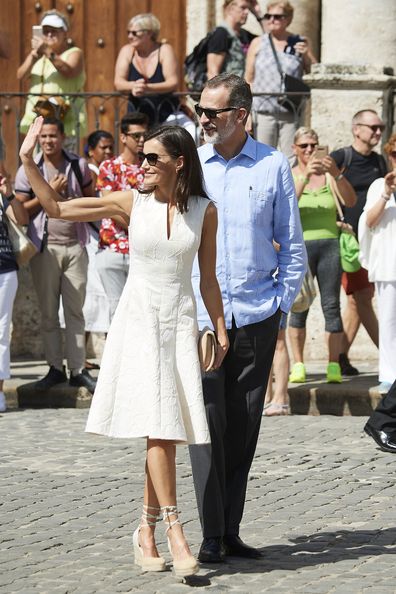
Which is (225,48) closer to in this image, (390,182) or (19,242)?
(19,242)

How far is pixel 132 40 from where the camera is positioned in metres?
13.5

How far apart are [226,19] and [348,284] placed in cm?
265

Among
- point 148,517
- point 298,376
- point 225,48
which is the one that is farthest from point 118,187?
point 148,517

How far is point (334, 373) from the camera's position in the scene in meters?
12.0

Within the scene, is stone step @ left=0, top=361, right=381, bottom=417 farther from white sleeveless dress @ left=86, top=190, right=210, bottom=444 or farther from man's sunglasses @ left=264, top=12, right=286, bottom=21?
white sleeveless dress @ left=86, top=190, right=210, bottom=444

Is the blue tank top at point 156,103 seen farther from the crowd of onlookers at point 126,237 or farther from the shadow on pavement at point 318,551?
the shadow on pavement at point 318,551

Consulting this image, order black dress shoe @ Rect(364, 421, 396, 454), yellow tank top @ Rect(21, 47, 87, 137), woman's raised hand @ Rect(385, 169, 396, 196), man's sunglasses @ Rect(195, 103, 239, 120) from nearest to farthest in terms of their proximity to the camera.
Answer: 1. man's sunglasses @ Rect(195, 103, 239, 120)
2. black dress shoe @ Rect(364, 421, 396, 454)
3. woman's raised hand @ Rect(385, 169, 396, 196)
4. yellow tank top @ Rect(21, 47, 87, 137)

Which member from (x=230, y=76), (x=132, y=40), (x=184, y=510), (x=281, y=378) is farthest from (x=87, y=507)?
(x=132, y=40)

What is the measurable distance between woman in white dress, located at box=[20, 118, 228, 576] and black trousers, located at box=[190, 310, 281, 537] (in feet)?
0.67

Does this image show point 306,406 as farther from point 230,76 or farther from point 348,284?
point 230,76

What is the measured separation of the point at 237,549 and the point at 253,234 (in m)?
1.30

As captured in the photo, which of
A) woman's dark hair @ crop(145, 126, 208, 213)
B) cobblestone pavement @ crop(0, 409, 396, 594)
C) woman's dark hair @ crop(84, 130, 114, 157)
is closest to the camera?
cobblestone pavement @ crop(0, 409, 396, 594)

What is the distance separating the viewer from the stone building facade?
1359 centimetres

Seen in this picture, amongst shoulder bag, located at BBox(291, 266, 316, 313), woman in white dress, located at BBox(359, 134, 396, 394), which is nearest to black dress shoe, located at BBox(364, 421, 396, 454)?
woman in white dress, located at BBox(359, 134, 396, 394)
